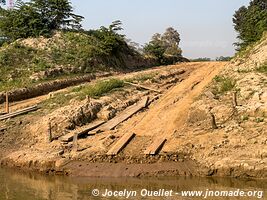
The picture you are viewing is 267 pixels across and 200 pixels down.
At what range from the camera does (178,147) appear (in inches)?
636

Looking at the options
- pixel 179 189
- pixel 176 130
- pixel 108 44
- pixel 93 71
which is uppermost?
pixel 108 44

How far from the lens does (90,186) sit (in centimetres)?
1405

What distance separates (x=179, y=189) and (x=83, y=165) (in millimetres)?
4019

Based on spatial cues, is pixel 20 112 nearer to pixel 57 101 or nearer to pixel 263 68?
pixel 57 101

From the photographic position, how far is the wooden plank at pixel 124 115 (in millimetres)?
18973

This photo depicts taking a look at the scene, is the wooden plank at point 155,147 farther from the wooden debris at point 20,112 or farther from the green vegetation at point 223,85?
the wooden debris at point 20,112

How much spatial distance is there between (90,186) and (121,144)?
9.70 ft

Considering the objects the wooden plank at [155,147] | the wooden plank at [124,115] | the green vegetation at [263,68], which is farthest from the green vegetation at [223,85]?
the wooden plank at [155,147]

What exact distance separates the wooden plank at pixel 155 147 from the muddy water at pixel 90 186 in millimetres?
1505

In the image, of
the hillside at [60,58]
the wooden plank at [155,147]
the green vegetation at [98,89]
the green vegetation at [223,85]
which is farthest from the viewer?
the hillside at [60,58]

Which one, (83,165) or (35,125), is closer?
(83,165)

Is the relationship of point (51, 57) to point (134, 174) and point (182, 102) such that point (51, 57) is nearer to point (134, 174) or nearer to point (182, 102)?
point (182, 102)

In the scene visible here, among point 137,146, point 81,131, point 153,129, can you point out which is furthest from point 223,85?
point 81,131

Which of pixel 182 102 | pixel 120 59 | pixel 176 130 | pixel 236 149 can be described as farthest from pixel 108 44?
pixel 236 149
